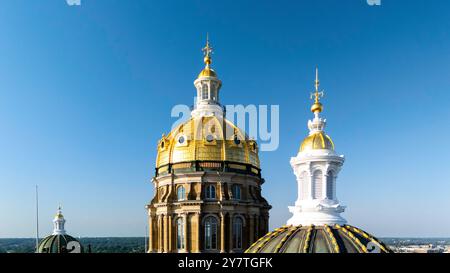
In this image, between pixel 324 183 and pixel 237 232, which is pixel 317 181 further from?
pixel 237 232

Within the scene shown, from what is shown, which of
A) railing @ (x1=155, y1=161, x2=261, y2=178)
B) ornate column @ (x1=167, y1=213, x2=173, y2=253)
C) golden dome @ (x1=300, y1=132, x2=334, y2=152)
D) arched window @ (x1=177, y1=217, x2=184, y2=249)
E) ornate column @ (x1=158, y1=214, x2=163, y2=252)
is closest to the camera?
golden dome @ (x1=300, y1=132, x2=334, y2=152)

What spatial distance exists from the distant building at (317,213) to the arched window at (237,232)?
829 inches

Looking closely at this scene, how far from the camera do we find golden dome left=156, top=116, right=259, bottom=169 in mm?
46031

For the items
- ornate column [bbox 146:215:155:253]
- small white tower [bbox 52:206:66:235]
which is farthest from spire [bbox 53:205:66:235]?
ornate column [bbox 146:215:155:253]

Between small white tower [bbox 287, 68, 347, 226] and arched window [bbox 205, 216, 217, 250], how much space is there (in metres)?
20.9

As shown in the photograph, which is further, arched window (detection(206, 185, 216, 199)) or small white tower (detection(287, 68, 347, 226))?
arched window (detection(206, 185, 216, 199))

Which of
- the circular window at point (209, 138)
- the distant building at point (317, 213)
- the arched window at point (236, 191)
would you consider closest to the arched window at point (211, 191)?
the arched window at point (236, 191)

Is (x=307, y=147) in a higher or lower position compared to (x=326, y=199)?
higher

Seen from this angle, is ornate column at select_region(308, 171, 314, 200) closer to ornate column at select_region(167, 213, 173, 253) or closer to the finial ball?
the finial ball

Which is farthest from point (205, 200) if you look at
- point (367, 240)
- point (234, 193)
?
point (367, 240)

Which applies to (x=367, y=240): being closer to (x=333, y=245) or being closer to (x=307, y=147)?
(x=333, y=245)
